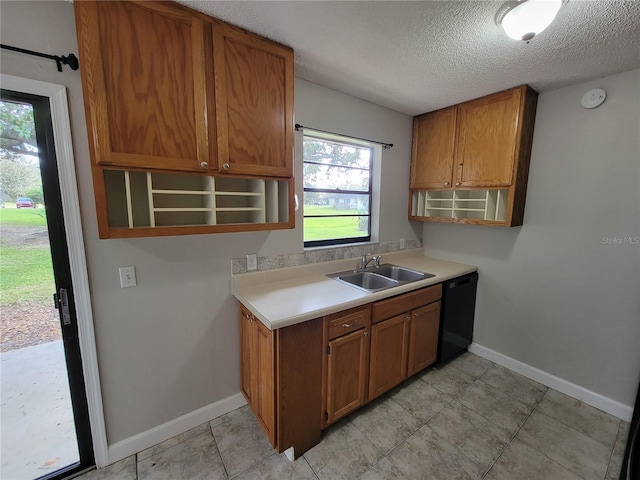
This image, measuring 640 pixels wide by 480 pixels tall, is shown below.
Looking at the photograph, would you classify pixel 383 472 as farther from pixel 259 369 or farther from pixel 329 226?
pixel 329 226

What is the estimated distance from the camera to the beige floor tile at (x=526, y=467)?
1.51m

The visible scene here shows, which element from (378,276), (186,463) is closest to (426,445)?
(378,276)

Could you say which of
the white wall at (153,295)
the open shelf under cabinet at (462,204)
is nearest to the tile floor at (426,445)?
the white wall at (153,295)

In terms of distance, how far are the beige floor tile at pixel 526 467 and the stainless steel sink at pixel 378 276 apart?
3.88 ft

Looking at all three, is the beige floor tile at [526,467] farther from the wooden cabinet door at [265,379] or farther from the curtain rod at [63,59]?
the curtain rod at [63,59]

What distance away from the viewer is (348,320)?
1.70 metres

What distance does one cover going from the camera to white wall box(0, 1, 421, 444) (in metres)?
1.23

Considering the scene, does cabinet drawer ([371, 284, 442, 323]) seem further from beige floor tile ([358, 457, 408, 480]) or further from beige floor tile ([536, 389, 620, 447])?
beige floor tile ([536, 389, 620, 447])

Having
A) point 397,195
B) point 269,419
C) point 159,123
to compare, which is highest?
point 159,123

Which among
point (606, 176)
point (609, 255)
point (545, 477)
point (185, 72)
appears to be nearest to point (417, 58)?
→ point (185, 72)

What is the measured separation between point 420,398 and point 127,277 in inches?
86.3

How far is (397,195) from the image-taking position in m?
2.82

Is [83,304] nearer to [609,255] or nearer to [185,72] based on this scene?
[185,72]

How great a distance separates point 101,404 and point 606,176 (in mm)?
3520
